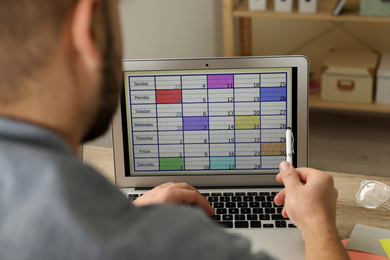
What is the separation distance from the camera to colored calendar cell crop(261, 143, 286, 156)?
1220 millimetres

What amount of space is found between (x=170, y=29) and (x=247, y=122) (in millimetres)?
1618

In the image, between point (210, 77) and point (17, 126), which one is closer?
point (17, 126)

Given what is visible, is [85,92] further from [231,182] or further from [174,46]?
[174,46]

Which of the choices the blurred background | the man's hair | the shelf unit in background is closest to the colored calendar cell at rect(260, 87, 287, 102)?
the man's hair

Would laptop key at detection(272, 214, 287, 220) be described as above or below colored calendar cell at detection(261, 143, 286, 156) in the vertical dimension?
below

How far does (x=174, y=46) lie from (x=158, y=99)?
5.33ft

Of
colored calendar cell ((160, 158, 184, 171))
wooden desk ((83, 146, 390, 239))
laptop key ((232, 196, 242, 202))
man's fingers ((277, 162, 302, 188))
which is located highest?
man's fingers ((277, 162, 302, 188))

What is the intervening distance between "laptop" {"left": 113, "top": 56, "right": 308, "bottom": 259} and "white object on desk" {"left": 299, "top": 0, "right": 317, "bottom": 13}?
1.64m

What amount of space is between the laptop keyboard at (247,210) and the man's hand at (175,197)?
5cm

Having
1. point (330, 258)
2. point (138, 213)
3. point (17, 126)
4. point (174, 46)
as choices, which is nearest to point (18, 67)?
point (17, 126)

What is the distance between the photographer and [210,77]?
1194 mm

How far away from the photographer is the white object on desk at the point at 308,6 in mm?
2699

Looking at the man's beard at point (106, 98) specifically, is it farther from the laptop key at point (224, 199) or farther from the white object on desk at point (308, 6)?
the white object on desk at point (308, 6)

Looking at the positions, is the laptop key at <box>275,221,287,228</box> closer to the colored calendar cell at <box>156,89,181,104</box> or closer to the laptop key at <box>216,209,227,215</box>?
the laptop key at <box>216,209,227,215</box>
